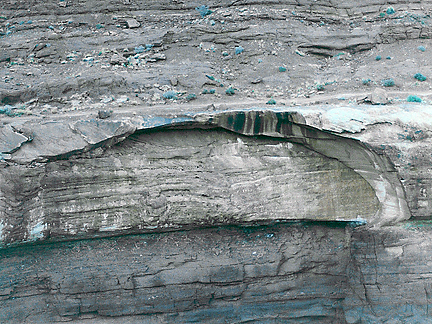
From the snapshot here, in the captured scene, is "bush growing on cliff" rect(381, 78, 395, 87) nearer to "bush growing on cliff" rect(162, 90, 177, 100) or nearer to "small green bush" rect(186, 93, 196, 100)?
"small green bush" rect(186, 93, 196, 100)

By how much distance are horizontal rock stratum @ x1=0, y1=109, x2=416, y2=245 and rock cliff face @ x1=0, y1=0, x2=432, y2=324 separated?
0.03 meters

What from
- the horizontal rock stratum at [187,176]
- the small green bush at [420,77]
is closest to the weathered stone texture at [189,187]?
the horizontal rock stratum at [187,176]

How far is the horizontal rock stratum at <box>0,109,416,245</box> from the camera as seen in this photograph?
8484mm

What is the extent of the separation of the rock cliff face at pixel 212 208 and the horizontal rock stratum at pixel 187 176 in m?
0.03

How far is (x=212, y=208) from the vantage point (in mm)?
9164

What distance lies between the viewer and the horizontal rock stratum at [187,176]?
27.8 feet

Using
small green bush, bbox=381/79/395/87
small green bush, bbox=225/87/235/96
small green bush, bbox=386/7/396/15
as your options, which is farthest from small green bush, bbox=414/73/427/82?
small green bush, bbox=225/87/235/96

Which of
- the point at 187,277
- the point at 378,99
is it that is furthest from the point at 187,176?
the point at 378,99

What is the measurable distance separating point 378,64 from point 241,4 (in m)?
5.90

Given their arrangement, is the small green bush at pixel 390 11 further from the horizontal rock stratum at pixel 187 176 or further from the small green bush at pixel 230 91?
the horizontal rock stratum at pixel 187 176

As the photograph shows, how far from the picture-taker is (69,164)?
859cm

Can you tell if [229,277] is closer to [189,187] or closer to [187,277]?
[187,277]

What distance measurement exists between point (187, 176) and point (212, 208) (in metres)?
1.02

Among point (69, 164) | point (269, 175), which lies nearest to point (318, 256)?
point (269, 175)
